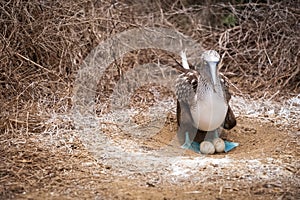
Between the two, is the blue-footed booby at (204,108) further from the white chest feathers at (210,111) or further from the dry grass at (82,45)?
the dry grass at (82,45)

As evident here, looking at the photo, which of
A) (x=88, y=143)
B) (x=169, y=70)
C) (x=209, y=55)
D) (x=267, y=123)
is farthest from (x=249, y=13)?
(x=88, y=143)

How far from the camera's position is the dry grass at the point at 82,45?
4.27m

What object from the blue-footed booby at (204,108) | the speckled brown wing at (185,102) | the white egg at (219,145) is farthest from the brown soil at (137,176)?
the speckled brown wing at (185,102)

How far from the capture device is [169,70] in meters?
5.62

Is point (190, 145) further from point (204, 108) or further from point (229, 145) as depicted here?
point (204, 108)

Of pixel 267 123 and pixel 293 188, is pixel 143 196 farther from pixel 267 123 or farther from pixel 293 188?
pixel 267 123

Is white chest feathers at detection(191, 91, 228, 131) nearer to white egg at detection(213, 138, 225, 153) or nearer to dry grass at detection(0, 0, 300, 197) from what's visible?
white egg at detection(213, 138, 225, 153)

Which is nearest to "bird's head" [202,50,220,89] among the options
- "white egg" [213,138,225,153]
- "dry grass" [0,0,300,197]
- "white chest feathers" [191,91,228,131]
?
"white chest feathers" [191,91,228,131]

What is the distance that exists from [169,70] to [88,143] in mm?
1986

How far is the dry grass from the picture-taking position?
427 cm

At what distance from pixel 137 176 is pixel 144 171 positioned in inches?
3.3

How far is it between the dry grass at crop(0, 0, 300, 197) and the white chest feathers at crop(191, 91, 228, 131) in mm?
994

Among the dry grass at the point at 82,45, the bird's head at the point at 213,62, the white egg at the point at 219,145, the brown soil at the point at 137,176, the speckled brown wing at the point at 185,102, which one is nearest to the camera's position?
the brown soil at the point at 137,176

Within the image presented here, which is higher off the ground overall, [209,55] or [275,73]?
[209,55]
